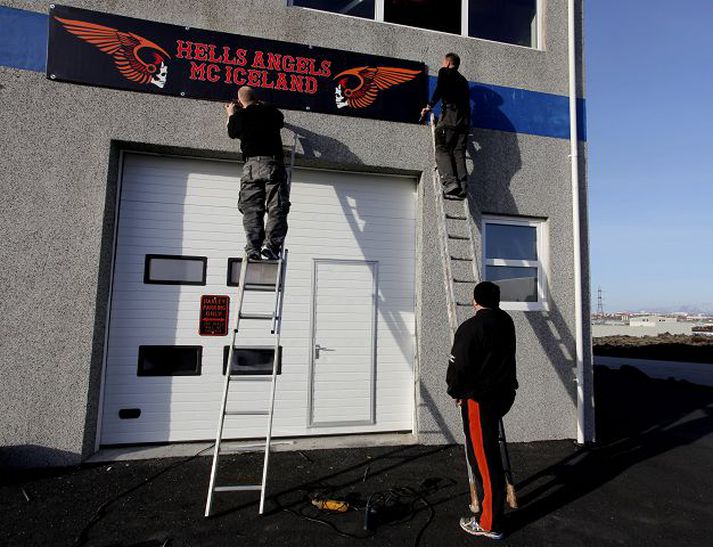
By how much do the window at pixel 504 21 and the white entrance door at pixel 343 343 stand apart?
3539 millimetres

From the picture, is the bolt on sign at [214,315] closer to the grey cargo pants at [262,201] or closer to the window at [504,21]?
the grey cargo pants at [262,201]

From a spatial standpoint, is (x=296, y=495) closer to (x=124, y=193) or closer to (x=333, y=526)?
(x=333, y=526)

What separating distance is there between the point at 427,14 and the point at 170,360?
5.20m

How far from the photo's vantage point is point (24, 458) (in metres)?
4.15

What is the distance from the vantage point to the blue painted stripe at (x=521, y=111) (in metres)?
5.51

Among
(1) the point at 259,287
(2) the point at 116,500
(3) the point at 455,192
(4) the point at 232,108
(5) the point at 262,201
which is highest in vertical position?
(4) the point at 232,108

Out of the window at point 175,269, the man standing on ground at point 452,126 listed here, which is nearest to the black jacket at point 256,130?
the window at point 175,269

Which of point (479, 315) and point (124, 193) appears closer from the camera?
point (479, 315)

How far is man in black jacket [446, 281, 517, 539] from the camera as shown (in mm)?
3145

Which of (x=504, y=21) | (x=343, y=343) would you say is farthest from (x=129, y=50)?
(x=504, y=21)

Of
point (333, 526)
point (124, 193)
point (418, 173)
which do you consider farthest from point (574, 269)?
point (124, 193)

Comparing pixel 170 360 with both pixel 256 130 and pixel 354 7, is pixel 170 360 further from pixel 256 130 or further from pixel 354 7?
pixel 354 7

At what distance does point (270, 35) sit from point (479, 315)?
3.90 m

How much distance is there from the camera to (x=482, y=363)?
10.6 feet
